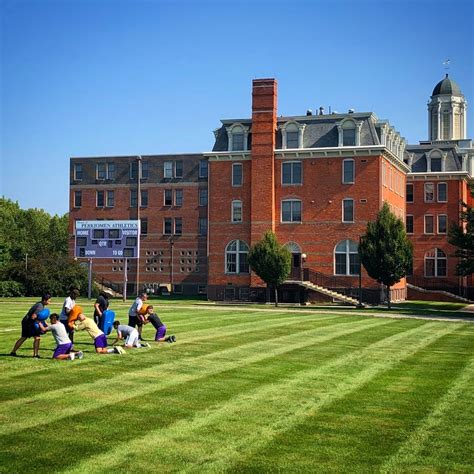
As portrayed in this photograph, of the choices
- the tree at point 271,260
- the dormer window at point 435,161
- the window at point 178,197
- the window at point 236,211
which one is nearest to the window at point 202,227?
the window at point 178,197

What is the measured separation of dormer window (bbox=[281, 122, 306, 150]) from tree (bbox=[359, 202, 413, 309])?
40.0 ft

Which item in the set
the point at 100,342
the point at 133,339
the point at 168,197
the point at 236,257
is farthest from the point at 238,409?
the point at 168,197

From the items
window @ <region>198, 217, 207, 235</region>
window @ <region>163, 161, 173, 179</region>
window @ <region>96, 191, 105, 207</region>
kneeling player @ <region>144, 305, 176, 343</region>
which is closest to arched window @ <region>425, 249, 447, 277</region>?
window @ <region>198, 217, 207, 235</region>

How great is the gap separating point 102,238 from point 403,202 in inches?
1173

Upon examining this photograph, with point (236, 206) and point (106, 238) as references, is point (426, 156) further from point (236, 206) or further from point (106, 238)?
point (106, 238)

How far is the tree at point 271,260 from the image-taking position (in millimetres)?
54344

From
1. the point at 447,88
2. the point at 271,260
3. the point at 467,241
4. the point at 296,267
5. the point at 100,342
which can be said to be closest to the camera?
the point at 100,342

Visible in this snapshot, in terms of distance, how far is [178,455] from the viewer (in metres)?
10.2

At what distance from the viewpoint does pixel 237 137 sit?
63.7 meters

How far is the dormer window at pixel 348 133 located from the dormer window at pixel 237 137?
7.70 metres

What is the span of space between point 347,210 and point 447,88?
117ft

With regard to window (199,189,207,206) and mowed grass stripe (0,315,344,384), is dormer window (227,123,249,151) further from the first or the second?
mowed grass stripe (0,315,344,384)

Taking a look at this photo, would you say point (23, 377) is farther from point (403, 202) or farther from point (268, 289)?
point (403, 202)

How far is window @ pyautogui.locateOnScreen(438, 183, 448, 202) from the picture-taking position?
76344 millimetres
